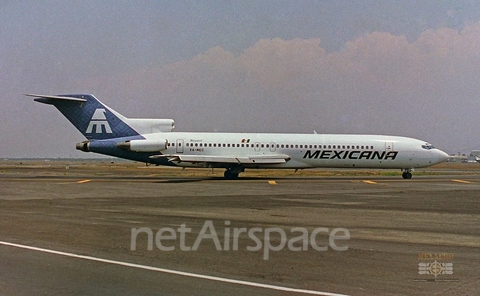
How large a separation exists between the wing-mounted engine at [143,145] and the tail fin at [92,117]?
4.28ft

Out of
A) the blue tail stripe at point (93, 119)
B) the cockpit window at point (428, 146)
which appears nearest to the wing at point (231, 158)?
the blue tail stripe at point (93, 119)

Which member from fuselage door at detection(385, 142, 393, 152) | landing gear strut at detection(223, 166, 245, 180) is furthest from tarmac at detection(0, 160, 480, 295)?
fuselage door at detection(385, 142, 393, 152)

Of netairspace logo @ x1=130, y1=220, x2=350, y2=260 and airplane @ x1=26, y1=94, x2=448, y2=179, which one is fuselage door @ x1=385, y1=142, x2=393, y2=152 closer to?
airplane @ x1=26, y1=94, x2=448, y2=179

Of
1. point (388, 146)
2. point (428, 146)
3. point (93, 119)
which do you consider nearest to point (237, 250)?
point (93, 119)

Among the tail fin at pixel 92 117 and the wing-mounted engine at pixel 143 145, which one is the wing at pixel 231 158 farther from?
the tail fin at pixel 92 117

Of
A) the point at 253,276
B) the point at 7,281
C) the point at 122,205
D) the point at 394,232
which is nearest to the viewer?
the point at 7,281

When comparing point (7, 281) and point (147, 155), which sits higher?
point (147, 155)

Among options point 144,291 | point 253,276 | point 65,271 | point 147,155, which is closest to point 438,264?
point 253,276

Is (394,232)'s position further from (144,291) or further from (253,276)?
(144,291)

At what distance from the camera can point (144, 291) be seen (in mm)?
5945

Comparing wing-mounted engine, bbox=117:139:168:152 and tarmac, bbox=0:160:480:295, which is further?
wing-mounted engine, bbox=117:139:168:152

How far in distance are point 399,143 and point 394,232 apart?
27.8 m

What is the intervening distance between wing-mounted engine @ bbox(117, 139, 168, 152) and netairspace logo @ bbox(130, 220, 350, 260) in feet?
79.4

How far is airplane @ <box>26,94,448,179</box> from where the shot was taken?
1390 inches
